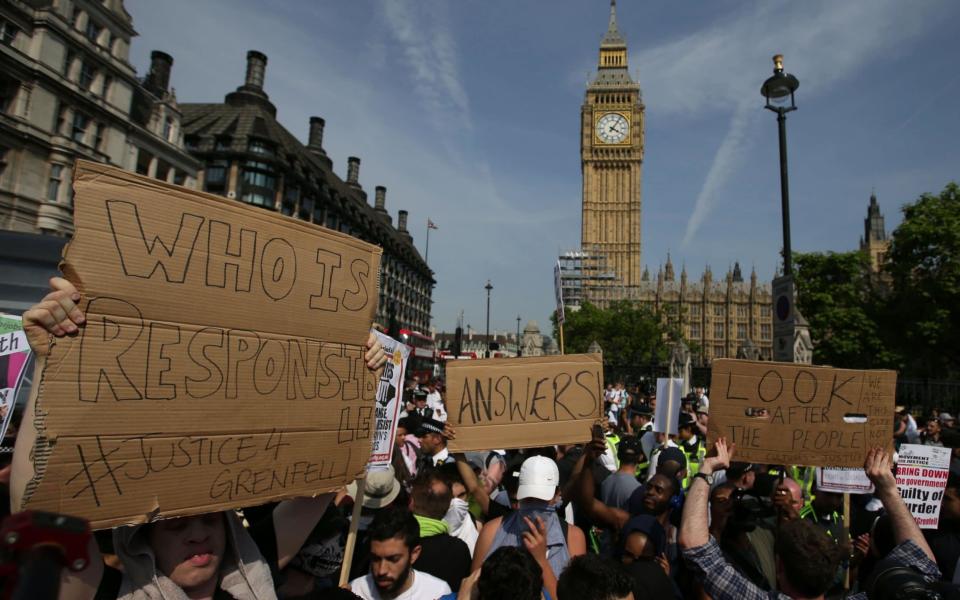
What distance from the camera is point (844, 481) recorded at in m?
4.47

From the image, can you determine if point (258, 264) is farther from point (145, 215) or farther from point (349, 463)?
point (349, 463)

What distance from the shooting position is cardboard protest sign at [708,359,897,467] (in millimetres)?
3514

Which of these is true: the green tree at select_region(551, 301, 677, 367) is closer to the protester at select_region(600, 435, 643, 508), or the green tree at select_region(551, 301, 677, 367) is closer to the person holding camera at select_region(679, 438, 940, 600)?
the protester at select_region(600, 435, 643, 508)

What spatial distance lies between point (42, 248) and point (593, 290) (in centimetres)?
8743

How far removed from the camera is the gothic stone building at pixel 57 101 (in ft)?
80.4

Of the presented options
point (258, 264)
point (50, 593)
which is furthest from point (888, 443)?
point (50, 593)

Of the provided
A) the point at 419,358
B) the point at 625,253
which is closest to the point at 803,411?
the point at 419,358

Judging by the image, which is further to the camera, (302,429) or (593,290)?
(593,290)

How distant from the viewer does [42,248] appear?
8281 mm

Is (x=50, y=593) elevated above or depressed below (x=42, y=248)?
below

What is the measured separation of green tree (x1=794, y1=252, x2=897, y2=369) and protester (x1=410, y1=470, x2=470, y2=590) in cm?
3634

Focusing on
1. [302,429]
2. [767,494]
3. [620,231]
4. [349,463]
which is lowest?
[767,494]

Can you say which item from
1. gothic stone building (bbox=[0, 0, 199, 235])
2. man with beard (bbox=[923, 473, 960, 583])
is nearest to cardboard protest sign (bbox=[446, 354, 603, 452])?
man with beard (bbox=[923, 473, 960, 583])

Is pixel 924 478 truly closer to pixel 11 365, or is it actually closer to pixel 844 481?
pixel 844 481
